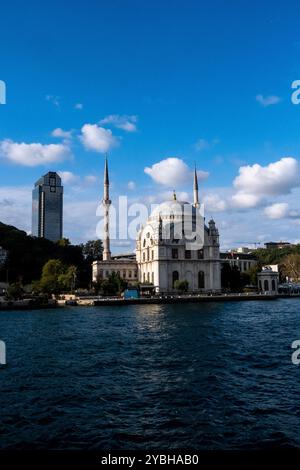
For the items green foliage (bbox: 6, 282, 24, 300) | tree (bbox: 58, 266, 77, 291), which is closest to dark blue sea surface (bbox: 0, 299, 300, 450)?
green foliage (bbox: 6, 282, 24, 300)

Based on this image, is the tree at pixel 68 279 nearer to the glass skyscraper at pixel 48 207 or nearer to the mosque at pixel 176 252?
the mosque at pixel 176 252

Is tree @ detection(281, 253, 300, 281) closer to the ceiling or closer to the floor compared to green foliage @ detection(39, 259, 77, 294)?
closer to the ceiling

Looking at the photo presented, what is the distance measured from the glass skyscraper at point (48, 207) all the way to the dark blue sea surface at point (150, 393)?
495ft

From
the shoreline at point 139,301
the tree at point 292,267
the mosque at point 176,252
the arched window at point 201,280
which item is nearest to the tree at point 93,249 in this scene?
the mosque at point 176,252

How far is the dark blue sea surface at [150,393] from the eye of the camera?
1236 cm

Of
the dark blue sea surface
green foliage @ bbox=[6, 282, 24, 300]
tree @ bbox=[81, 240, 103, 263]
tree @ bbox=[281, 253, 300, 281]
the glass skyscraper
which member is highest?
the glass skyscraper

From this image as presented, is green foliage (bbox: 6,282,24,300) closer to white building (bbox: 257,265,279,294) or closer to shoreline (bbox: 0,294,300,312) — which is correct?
shoreline (bbox: 0,294,300,312)

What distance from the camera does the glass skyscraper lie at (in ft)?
586

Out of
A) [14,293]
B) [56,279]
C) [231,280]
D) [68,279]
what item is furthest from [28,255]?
[231,280]

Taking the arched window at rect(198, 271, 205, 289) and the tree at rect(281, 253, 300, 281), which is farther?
the tree at rect(281, 253, 300, 281)

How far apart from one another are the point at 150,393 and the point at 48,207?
167830mm

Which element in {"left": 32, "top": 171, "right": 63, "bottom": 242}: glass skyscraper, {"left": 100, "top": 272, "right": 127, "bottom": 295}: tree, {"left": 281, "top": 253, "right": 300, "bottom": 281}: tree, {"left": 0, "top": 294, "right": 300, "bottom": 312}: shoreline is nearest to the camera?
{"left": 0, "top": 294, "right": 300, "bottom": 312}: shoreline

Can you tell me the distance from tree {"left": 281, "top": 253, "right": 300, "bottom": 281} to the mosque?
165 feet

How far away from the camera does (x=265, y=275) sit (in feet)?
338
